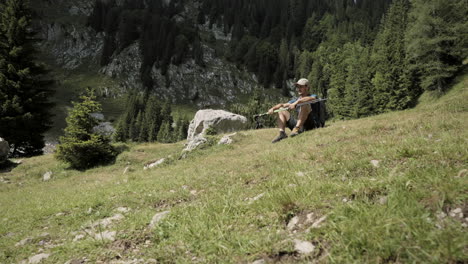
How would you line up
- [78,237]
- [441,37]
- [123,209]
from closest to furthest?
[78,237] → [123,209] → [441,37]

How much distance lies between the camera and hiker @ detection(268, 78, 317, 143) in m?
10.6

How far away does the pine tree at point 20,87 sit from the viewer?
24797 mm

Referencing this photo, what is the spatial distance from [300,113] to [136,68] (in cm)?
15782

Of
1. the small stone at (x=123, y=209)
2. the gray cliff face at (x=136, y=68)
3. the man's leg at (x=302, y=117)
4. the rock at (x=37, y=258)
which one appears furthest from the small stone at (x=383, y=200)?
the gray cliff face at (x=136, y=68)

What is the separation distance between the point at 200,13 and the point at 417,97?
184902 mm

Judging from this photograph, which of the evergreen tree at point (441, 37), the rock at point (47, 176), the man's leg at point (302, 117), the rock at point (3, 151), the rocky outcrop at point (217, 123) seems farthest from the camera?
the evergreen tree at point (441, 37)

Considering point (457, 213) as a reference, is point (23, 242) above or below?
below

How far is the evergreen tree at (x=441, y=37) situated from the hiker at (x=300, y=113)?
36.3m

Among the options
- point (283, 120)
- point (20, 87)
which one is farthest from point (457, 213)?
point (20, 87)

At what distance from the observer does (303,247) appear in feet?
7.64

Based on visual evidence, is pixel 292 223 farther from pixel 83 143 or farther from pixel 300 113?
→ pixel 83 143

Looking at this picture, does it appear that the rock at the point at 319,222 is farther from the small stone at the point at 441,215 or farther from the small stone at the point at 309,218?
the small stone at the point at 441,215

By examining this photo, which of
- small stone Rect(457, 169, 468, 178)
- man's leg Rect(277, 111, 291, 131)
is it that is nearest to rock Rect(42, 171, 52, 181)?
man's leg Rect(277, 111, 291, 131)

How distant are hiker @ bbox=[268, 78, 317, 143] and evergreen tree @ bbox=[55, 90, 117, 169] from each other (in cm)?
1519
